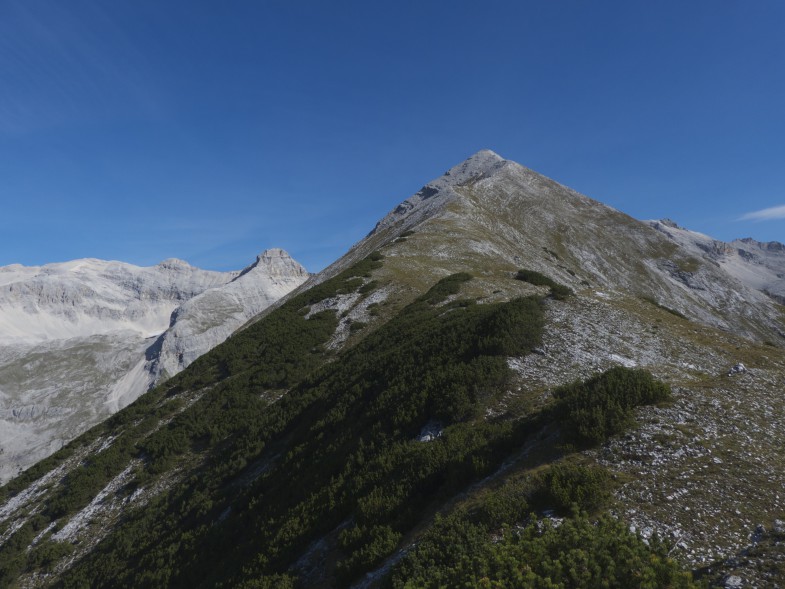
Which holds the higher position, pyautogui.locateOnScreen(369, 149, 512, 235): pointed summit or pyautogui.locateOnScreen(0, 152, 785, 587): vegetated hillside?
pyautogui.locateOnScreen(369, 149, 512, 235): pointed summit

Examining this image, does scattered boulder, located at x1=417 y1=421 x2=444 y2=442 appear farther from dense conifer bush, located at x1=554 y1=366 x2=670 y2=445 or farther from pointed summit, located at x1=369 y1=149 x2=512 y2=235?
pointed summit, located at x1=369 y1=149 x2=512 y2=235

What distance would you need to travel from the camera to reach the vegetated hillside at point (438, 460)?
32.5 feet

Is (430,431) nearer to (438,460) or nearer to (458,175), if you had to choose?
(438,460)

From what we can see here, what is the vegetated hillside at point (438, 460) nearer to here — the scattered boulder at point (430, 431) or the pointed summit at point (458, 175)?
the scattered boulder at point (430, 431)

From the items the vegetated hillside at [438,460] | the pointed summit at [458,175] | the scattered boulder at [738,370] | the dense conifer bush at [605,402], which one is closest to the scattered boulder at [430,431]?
the vegetated hillside at [438,460]

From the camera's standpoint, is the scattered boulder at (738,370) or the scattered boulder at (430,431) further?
the scattered boulder at (738,370)

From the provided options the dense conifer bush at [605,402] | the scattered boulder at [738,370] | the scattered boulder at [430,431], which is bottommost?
the scattered boulder at [738,370]

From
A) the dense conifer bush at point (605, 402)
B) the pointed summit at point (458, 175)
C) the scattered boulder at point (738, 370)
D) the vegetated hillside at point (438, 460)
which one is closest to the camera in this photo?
the vegetated hillside at point (438, 460)

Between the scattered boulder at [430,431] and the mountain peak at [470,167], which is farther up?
the mountain peak at [470,167]

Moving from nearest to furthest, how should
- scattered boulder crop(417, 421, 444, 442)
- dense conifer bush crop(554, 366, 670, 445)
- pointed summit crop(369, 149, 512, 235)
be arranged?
dense conifer bush crop(554, 366, 670, 445), scattered boulder crop(417, 421, 444, 442), pointed summit crop(369, 149, 512, 235)

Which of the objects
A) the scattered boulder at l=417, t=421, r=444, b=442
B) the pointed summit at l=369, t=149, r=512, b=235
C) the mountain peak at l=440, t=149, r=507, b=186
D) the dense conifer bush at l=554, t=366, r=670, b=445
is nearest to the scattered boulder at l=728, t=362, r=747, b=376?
the dense conifer bush at l=554, t=366, r=670, b=445

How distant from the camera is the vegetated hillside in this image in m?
9.91

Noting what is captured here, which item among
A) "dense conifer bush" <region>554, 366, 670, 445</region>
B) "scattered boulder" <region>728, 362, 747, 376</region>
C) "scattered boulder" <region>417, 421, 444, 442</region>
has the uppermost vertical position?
"scattered boulder" <region>417, 421, 444, 442</region>

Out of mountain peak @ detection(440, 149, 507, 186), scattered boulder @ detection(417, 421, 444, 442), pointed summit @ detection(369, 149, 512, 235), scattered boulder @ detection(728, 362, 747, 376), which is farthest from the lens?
mountain peak @ detection(440, 149, 507, 186)
